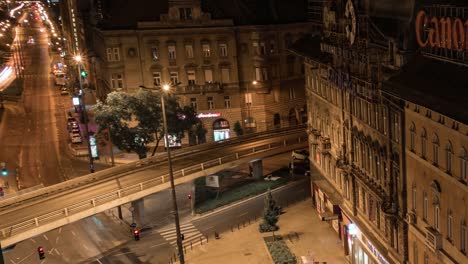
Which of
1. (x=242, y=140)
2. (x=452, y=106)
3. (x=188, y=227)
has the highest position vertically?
(x=452, y=106)

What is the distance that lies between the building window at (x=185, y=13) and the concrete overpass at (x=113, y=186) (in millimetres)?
18761

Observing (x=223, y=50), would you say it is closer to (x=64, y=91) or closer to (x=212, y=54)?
(x=212, y=54)

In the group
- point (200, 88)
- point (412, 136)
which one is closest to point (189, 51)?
point (200, 88)

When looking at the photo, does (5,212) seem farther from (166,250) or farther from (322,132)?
(322,132)

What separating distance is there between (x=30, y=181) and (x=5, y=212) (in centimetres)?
2565

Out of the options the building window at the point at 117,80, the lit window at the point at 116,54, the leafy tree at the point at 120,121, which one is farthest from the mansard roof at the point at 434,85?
the building window at the point at 117,80

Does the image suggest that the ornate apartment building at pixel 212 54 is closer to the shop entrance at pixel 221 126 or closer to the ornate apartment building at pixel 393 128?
the shop entrance at pixel 221 126

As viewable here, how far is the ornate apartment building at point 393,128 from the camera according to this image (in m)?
30.5

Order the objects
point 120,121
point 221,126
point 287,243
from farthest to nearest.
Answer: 1. point 221,126
2. point 120,121
3. point 287,243

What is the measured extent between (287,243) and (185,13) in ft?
130

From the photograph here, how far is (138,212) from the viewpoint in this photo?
60938 millimetres

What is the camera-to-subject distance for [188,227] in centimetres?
6100

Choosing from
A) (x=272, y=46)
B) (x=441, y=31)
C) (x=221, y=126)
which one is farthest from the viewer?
(x=221, y=126)

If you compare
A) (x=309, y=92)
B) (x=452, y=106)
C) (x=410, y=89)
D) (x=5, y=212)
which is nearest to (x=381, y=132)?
(x=410, y=89)
